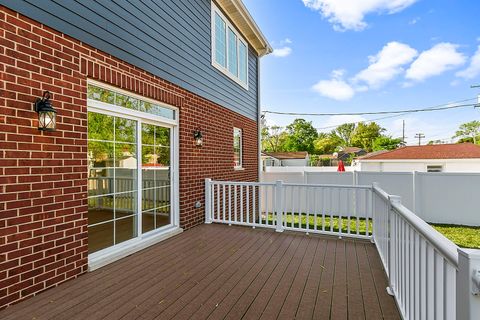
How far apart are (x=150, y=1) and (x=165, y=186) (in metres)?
2.87

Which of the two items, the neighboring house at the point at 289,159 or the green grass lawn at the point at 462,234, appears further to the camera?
the neighboring house at the point at 289,159

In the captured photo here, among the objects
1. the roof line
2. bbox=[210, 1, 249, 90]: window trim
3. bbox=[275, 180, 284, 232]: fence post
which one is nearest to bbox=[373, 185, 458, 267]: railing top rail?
bbox=[275, 180, 284, 232]: fence post

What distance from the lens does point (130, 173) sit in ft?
12.6

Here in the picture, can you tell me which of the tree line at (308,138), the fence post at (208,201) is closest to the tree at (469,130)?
the tree line at (308,138)

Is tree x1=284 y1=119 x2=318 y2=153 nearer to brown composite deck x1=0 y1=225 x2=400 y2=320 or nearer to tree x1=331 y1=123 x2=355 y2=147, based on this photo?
tree x1=331 y1=123 x2=355 y2=147

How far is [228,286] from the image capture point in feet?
8.97

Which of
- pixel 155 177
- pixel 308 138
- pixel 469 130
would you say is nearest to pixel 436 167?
pixel 155 177

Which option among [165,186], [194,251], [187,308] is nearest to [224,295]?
[187,308]

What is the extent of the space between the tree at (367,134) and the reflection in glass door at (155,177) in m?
45.6

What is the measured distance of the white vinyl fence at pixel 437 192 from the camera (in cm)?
730

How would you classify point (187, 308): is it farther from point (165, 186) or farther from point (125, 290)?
point (165, 186)

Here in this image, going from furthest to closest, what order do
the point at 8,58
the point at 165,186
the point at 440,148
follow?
1. the point at 440,148
2. the point at 165,186
3. the point at 8,58

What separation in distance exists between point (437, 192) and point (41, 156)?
907 cm

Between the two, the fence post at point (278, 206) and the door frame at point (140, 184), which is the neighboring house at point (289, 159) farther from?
the door frame at point (140, 184)
